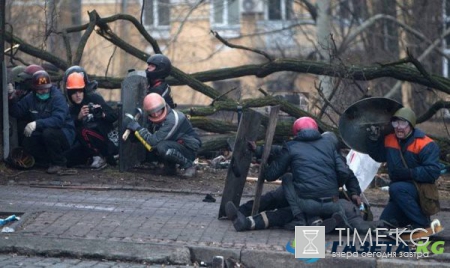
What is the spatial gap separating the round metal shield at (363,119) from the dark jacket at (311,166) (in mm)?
628

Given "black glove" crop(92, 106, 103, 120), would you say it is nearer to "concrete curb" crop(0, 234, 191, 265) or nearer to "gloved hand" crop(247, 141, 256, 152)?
"gloved hand" crop(247, 141, 256, 152)

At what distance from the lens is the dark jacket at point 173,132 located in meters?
12.2

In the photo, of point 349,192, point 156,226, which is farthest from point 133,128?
point 349,192

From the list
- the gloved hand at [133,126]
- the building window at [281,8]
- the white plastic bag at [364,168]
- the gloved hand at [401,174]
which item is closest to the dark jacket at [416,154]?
the gloved hand at [401,174]

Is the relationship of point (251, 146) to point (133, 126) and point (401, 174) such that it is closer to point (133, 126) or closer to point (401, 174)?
point (401, 174)

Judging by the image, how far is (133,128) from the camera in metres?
12.1

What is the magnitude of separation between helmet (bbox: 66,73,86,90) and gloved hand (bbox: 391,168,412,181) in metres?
4.93

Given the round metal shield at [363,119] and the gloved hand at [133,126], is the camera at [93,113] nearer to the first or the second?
the gloved hand at [133,126]

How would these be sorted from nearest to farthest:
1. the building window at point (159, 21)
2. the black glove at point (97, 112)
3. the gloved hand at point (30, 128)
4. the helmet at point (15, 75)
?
1. the gloved hand at point (30, 128)
2. the black glove at point (97, 112)
3. the helmet at point (15, 75)
4. the building window at point (159, 21)

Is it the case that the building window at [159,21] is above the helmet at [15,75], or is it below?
below

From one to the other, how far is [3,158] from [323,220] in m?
5.08

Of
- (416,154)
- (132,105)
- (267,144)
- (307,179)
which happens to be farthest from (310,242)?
(132,105)

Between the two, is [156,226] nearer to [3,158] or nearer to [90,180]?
[90,180]

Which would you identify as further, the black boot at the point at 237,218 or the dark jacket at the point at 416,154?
the black boot at the point at 237,218
